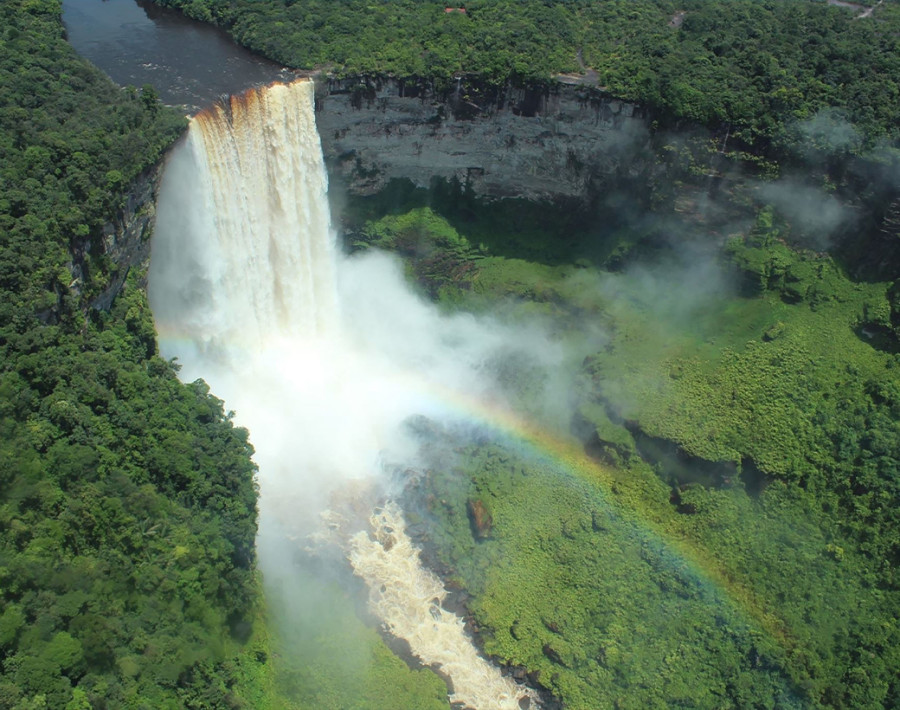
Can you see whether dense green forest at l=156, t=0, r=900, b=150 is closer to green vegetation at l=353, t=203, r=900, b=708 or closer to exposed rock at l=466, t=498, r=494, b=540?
green vegetation at l=353, t=203, r=900, b=708

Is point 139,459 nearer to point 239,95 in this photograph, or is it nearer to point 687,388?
point 239,95

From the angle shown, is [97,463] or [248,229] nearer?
[97,463]

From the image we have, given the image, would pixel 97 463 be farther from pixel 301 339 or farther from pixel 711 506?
pixel 711 506

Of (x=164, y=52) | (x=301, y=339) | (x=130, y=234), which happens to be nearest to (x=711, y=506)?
(x=301, y=339)

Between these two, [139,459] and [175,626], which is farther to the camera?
[139,459]

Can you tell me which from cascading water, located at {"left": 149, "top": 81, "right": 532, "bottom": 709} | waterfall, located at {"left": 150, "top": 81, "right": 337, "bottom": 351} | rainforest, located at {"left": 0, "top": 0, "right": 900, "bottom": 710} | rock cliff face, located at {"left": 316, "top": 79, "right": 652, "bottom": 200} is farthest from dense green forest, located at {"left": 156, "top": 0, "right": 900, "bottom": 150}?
cascading water, located at {"left": 149, "top": 81, "right": 532, "bottom": 709}

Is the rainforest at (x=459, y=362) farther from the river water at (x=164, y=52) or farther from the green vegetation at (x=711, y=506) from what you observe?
the river water at (x=164, y=52)

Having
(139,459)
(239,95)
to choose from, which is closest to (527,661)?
(139,459)
